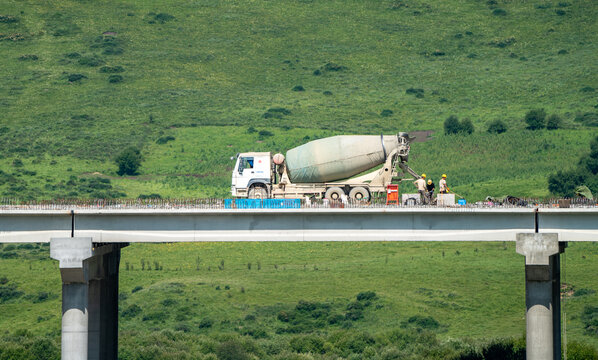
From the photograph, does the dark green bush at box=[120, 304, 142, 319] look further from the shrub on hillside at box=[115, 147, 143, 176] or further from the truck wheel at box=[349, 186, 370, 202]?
the shrub on hillside at box=[115, 147, 143, 176]

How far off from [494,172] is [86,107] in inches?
3002

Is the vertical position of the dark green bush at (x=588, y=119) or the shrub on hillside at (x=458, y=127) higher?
the dark green bush at (x=588, y=119)

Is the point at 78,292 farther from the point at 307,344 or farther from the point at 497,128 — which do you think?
the point at 497,128

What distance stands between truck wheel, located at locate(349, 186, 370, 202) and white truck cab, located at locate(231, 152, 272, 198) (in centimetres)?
529

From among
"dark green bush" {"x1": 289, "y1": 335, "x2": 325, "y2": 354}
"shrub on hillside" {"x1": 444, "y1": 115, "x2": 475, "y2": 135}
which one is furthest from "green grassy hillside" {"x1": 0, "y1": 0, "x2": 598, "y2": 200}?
"dark green bush" {"x1": 289, "y1": 335, "x2": 325, "y2": 354}

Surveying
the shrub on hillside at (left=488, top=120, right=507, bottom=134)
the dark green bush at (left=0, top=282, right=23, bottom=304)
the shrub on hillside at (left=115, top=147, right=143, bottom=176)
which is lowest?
the dark green bush at (left=0, top=282, right=23, bottom=304)

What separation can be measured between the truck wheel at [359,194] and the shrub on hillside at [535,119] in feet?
380

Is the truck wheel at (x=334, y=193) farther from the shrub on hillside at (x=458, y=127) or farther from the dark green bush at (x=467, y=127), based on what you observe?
the dark green bush at (x=467, y=127)

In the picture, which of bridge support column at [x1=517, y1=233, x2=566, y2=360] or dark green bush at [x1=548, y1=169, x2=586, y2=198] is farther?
dark green bush at [x1=548, y1=169, x2=586, y2=198]

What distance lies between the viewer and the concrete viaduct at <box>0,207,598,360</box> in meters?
51.8

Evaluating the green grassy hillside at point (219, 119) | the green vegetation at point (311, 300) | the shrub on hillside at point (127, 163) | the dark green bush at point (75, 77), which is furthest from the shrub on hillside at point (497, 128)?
the dark green bush at point (75, 77)

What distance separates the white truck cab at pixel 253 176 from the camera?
62.4 m

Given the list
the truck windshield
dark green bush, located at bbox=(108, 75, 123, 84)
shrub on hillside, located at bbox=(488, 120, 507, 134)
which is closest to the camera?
the truck windshield

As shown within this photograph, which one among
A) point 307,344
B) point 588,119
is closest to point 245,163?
point 307,344
